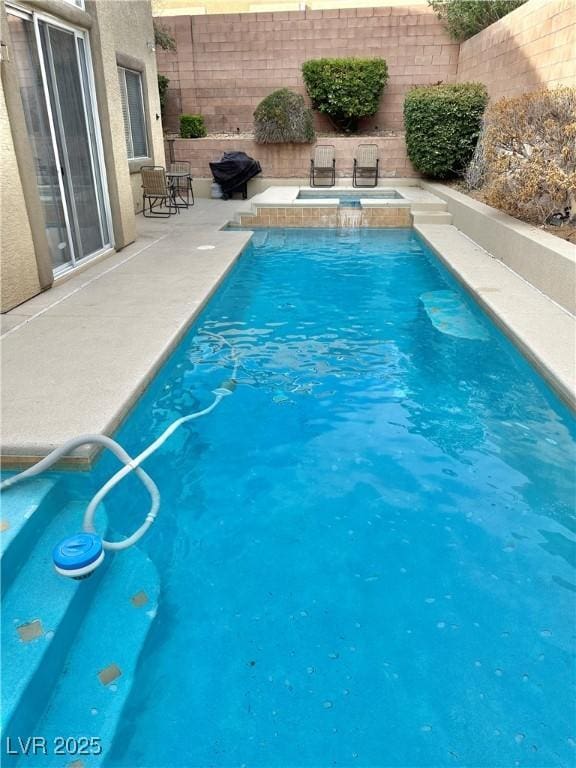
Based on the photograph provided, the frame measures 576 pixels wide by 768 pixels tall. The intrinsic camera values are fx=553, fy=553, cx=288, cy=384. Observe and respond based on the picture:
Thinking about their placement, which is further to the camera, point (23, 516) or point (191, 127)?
point (191, 127)

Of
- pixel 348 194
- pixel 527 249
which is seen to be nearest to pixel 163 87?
pixel 348 194

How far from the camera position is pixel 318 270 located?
713cm

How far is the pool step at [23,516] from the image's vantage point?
2170mm

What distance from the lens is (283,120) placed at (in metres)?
12.7

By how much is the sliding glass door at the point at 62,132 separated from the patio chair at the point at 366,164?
7.65 m

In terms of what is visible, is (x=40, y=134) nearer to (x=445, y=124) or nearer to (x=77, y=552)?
(x=77, y=552)

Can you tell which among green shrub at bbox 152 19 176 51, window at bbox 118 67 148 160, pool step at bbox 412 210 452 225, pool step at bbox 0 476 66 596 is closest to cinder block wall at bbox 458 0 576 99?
pool step at bbox 412 210 452 225

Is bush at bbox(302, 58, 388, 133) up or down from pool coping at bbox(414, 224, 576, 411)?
up

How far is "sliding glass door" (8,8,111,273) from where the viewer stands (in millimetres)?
5051

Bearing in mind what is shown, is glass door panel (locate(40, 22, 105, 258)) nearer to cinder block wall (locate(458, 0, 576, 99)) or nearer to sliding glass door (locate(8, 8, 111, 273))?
sliding glass door (locate(8, 8, 111, 273))

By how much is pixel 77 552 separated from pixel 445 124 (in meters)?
11.3

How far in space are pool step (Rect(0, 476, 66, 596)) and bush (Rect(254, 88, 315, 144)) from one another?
473 inches

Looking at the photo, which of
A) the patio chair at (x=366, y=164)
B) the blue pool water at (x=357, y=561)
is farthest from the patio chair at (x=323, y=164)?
the blue pool water at (x=357, y=561)

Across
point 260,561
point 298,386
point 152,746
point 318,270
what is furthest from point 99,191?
point 152,746
